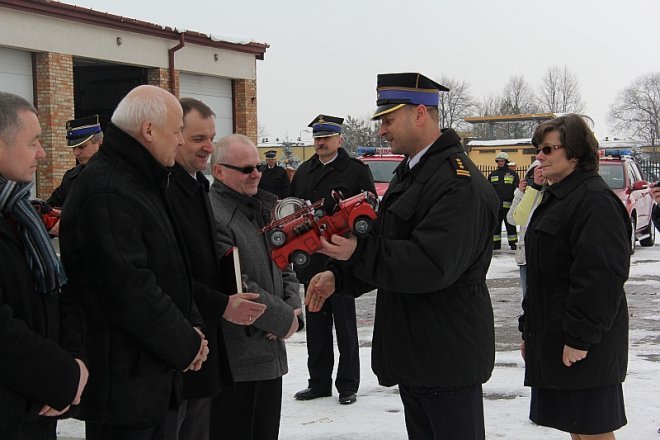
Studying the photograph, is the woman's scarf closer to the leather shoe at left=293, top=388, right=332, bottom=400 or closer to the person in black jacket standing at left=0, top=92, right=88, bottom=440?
the person in black jacket standing at left=0, top=92, right=88, bottom=440

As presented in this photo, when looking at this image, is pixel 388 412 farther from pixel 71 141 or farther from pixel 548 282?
pixel 71 141

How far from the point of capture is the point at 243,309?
371 cm

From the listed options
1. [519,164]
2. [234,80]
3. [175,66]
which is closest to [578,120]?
[175,66]

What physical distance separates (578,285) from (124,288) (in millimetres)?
2136

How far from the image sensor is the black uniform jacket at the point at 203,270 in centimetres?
357

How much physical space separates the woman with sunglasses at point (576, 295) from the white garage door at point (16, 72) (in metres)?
14.2

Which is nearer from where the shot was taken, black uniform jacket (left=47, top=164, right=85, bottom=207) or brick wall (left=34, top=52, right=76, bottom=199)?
black uniform jacket (left=47, top=164, right=85, bottom=207)

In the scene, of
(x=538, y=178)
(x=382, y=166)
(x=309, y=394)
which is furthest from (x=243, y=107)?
(x=309, y=394)

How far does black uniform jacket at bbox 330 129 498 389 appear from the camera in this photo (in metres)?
3.35

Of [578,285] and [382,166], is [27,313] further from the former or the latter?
[382,166]

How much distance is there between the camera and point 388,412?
6.00 m

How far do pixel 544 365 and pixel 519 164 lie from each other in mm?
36197

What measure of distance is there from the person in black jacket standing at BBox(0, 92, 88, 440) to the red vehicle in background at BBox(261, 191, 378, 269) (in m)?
0.89

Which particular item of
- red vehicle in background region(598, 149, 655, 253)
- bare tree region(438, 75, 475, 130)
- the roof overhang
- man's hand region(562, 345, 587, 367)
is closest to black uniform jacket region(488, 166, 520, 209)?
red vehicle in background region(598, 149, 655, 253)
